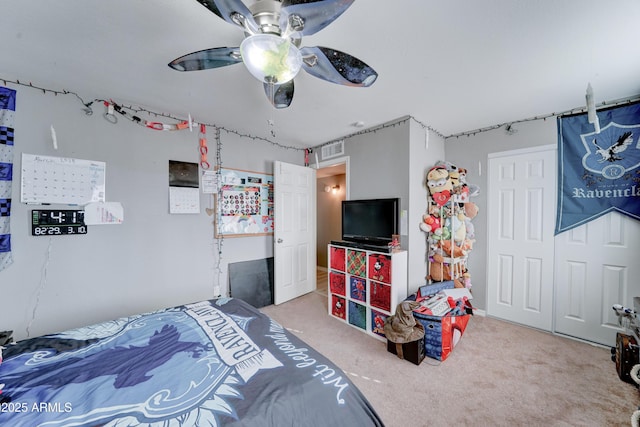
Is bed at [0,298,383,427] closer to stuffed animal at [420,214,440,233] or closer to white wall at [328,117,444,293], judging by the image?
white wall at [328,117,444,293]

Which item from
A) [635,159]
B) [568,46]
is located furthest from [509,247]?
[568,46]

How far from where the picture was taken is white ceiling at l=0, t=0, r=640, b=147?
4.01 ft

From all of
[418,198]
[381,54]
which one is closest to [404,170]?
[418,198]

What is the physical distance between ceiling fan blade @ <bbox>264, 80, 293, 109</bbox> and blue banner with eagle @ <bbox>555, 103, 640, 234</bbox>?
2.83 m

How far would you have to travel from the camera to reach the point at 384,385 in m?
1.75

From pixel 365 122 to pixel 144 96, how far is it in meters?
2.21

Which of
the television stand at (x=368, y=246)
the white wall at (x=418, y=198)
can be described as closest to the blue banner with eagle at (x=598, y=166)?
the white wall at (x=418, y=198)

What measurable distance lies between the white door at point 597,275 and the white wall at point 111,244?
3.76 metres

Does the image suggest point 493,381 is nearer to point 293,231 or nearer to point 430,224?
point 430,224

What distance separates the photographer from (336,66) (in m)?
1.20

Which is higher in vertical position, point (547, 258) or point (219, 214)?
point (219, 214)

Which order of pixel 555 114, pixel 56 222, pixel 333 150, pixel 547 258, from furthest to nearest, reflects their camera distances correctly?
pixel 333 150 < pixel 547 258 < pixel 555 114 < pixel 56 222

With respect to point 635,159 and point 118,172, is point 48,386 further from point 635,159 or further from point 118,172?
point 635,159

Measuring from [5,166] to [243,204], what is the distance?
1921 millimetres
